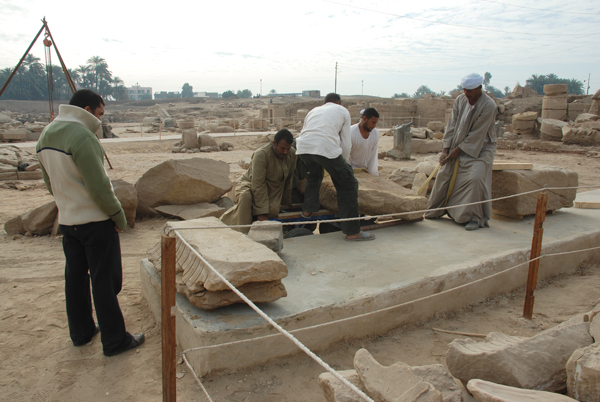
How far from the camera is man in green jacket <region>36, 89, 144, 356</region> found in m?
2.38

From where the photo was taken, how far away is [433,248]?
151 inches

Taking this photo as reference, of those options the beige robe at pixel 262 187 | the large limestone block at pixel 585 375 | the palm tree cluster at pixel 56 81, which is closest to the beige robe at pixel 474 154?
the beige robe at pixel 262 187

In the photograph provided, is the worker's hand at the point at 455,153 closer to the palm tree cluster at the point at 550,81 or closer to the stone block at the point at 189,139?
the stone block at the point at 189,139

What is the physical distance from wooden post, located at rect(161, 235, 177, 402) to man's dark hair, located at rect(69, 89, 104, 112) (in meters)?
1.31

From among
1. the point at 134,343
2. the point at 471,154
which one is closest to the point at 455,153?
the point at 471,154

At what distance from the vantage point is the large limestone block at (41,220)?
16.6 feet

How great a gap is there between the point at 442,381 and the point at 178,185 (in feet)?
15.1

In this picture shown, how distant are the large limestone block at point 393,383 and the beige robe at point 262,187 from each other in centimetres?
229

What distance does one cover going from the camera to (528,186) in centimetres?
476

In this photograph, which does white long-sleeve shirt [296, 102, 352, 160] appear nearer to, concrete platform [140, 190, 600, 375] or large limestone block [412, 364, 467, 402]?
concrete platform [140, 190, 600, 375]

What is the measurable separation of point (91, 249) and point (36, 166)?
8358mm

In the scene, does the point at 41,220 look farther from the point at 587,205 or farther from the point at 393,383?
the point at 587,205

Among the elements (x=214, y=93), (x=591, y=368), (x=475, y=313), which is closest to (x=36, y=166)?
(x=475, y=313)

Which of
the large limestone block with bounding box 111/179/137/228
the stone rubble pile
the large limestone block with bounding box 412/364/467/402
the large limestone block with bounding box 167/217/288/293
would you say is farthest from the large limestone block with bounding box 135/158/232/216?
the large limestone block with bounding box 412/364/467/402
